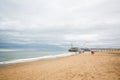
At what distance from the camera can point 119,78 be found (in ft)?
29.6

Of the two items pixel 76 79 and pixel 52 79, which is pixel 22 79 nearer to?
pixel 52 79

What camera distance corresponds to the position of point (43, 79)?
33.1 feet

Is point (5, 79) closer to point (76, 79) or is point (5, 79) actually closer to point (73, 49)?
point (76, 79)

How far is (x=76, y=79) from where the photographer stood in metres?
9.49

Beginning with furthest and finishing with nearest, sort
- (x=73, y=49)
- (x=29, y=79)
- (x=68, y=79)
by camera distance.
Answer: (x=73, y=49) → (x=29, y=79) → (x=68, y=79)

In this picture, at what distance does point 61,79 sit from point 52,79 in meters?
0.76

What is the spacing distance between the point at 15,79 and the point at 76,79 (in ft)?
17.3

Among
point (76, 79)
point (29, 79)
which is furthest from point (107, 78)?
point (29, 79)

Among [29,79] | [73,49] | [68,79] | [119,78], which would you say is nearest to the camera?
[119,78]

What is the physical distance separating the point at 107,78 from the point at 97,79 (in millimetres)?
802

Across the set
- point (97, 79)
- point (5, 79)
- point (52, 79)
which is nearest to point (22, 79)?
point (5, 79)

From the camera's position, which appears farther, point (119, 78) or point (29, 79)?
point (29, 79)

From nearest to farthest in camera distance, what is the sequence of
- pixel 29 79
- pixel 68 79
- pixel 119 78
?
pixel 119 78 < pixel 68 79 < pixel 29 79

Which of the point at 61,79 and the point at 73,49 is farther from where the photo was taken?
the point at 73,49
